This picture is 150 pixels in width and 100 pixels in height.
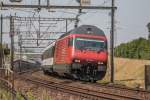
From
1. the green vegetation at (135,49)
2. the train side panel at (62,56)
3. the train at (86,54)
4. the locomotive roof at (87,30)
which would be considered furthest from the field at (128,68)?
the train at (86,54)

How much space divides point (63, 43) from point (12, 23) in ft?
63.8

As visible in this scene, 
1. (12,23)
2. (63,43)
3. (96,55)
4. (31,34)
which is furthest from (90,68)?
(31,34)

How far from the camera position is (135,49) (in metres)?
57.8

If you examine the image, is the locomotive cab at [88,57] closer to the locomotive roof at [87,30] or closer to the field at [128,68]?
the locomotive roof at [87,30]

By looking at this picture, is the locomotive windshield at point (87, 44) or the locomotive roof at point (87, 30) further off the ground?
the locomotive roof at point (87, 30)

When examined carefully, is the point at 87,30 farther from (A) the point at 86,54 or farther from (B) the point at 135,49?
(B) the point at 135,49

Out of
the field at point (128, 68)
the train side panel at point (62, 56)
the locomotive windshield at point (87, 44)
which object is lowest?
the field at point (128, 68)

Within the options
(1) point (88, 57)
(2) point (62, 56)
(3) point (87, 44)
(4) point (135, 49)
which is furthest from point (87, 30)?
(4) point (135, 49)

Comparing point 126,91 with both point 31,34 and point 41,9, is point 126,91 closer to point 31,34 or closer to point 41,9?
point 41,9

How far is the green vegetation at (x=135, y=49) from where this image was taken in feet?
180

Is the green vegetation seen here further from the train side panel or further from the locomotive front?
the locomotive front

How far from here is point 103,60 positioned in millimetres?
31000

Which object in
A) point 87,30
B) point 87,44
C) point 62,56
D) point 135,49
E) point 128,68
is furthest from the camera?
point 135,49

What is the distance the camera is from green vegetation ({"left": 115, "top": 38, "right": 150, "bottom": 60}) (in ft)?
180
